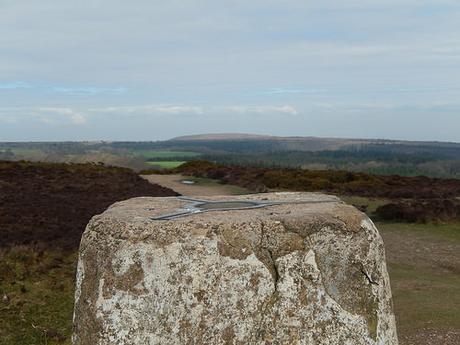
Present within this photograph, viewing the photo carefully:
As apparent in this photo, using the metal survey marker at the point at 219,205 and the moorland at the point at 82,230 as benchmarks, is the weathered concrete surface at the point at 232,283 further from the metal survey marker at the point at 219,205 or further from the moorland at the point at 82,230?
the moorland at the point at 82,230

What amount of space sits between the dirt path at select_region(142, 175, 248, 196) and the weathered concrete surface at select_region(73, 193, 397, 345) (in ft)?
79.9

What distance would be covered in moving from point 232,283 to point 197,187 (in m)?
29.8

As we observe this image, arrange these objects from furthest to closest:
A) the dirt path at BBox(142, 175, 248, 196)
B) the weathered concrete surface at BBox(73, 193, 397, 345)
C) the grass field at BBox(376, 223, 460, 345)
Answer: the dirt path at BBox(142, 175, 248, 196)
the grass field at BBox(376, 223, 460, 345)
the weathered concrete surface at BBox(73, 193, 397, 345)

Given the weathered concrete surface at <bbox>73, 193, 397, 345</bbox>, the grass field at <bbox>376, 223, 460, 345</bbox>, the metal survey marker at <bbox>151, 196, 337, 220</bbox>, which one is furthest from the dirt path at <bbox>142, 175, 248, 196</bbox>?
the weathered concrete surface at <bbox>73, 193, 397, 345</bbox>

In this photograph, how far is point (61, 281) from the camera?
1262 cm

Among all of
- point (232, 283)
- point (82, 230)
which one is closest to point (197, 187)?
point (82, 230)

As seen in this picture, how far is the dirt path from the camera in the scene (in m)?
31.1

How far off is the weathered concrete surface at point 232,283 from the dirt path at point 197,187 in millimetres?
24355

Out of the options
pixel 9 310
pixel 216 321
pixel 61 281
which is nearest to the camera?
pixel 216 321

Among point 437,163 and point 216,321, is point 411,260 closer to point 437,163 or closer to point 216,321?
point 216,321

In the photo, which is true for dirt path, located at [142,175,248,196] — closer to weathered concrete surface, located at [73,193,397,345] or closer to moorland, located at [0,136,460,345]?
moorland, located at [0,136,460,345]

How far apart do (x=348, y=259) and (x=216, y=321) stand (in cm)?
140

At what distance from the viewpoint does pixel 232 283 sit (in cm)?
502

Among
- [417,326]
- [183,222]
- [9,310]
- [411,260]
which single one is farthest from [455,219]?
[183,222]
